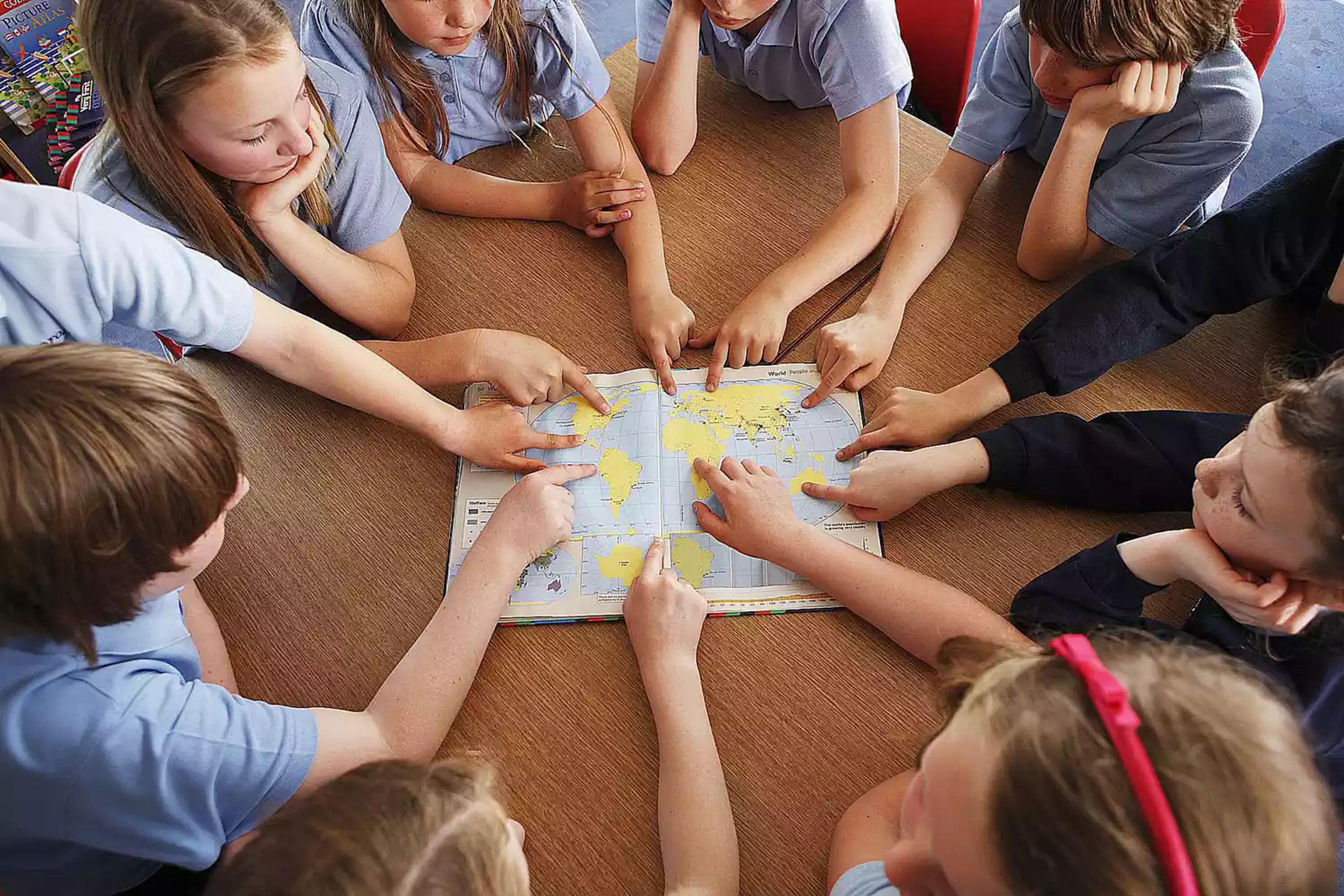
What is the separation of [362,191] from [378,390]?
279 millimetres

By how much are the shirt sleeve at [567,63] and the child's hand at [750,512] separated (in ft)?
1.85

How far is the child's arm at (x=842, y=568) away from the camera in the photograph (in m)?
0.82

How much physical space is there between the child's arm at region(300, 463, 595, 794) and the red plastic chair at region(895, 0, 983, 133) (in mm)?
825

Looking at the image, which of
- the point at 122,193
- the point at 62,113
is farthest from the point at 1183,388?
the point at 62,113

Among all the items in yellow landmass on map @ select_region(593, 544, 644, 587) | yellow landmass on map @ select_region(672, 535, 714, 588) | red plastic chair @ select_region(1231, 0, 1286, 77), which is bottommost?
yellow landmass on map @ select_region(593, 544, 644, 587)

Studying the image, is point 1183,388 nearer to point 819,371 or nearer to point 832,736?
point 819,371

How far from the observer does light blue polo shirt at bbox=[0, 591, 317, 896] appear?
66 cm

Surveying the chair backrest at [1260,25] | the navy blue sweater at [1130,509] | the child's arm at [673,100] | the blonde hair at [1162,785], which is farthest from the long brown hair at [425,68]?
the blonde hair at [1162,785]

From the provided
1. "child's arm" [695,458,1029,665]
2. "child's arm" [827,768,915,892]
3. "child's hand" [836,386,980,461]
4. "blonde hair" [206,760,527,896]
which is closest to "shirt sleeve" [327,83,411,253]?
"child's arm" [695,458,1029,665]

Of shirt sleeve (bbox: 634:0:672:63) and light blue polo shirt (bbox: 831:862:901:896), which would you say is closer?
light blue polo shirt (bbox: 831:862:901:896)

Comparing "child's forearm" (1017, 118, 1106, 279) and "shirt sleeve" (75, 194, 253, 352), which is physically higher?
"child's forearm" (1017, 118, 1106, 279)

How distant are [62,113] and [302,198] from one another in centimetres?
155

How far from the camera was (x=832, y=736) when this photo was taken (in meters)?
0.79

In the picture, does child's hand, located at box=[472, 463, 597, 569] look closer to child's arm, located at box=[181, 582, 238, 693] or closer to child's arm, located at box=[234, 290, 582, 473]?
child's arm, located at box=[234, 290, 582, 473]
